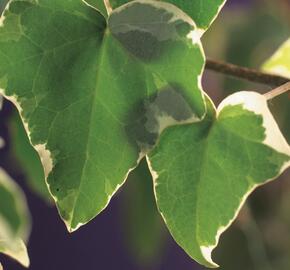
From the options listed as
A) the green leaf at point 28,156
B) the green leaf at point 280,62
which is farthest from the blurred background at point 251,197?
the green leaf at point 280,62

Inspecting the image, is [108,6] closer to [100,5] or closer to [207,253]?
[100,5]

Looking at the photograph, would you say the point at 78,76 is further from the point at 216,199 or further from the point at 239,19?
the point at 239,19

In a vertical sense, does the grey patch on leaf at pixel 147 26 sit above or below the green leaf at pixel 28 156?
above

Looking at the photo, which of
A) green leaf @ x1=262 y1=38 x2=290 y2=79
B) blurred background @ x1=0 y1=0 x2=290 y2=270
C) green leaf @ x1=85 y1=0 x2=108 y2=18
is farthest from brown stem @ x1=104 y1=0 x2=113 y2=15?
blurred background @ x1=0 y1=0 x2=290 y2=270

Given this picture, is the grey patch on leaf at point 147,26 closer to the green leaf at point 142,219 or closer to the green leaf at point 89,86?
the green leaf at point 89,86

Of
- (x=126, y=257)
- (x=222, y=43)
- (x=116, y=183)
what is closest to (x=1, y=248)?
(x=116, y=183)

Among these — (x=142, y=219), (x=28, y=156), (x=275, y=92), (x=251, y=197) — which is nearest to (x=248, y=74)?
(x=275, y=92)

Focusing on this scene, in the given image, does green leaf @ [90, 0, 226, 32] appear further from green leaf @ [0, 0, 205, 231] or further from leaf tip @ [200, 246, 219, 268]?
leaf tip @ [200, 246, 219, 268]
